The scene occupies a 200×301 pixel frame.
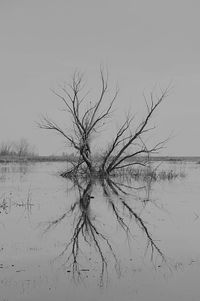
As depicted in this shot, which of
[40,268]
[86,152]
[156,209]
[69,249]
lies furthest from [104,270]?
[86,152]

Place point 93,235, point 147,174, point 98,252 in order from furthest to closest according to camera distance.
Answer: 1. point 147,174
2. point 93,235
3. point 98,252

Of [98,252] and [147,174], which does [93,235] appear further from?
[147,174]

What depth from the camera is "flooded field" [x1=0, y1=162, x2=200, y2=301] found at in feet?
19.4

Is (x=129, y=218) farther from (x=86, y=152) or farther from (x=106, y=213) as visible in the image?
(x=86, y=152)

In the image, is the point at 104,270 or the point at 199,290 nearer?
the point at 199,290

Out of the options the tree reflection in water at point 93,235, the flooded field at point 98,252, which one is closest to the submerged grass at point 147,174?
the tree reflection in water at point 93,235

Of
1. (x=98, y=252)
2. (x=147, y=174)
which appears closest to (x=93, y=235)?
(x=98, y=252)

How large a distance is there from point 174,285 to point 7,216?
687cm

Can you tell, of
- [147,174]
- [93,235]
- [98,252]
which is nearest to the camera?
[98,252]

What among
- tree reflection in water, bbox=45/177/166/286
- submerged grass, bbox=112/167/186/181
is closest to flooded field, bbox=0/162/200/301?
tree reflection in water, bbox=45/177/166/286

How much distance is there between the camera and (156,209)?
46.4 feet

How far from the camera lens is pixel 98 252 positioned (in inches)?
319

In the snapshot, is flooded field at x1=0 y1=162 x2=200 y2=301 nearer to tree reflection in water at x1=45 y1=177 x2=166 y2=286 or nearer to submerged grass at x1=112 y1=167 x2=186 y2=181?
tree reflection in water at x1=45 y1=177 x2=166 y2=286

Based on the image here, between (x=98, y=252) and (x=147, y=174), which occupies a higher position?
(x=147, y=174)
